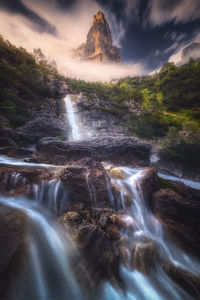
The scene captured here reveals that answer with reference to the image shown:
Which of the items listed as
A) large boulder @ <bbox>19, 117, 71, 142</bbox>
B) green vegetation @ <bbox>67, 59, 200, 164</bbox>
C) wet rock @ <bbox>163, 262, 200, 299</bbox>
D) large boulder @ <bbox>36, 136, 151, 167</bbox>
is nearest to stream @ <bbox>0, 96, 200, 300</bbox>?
wet rock @ <bbox>163, 262, 200, 299</bbox>

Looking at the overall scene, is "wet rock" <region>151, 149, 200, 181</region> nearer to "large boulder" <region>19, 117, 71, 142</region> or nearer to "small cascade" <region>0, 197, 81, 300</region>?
"large boulder" <region>19, 117, 71, 142</region>

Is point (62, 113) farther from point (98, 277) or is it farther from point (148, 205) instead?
point (98, 277)

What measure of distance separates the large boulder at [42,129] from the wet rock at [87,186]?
8.38 meters

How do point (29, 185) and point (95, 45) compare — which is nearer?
point (29, 185)

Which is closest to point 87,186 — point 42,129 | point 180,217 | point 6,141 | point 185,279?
point 185,279

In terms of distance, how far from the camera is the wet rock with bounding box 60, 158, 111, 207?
4.43 m

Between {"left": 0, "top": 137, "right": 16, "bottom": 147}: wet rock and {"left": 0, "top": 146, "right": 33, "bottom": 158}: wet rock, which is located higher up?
{"left": 0, "top": 137, "right": 16, "bottom": 147}: wet rock

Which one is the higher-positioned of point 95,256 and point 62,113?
point 62,113

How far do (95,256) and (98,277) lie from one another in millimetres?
344

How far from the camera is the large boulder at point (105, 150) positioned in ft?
29.8

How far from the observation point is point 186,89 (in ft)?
88.1

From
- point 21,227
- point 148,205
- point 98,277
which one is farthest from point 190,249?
point 21,227

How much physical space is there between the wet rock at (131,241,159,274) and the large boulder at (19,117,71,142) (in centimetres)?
1129

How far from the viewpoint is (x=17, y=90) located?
16812 mm
